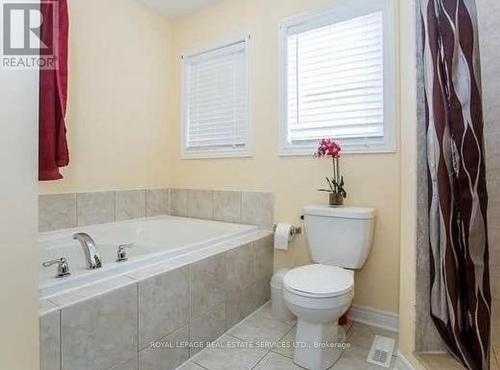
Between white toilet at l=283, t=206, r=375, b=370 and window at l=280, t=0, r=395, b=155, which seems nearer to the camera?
white toilet at l=283, t=206, r=375, b=370

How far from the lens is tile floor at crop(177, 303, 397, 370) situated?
1542 mm

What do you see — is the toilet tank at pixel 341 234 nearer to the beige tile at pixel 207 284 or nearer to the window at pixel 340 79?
the window at pixel 340 79

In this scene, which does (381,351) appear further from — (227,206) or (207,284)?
(227,206)

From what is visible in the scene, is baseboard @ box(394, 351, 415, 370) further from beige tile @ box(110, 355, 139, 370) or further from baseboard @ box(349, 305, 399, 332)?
beige tile @ box(110, 355, 139, 370)

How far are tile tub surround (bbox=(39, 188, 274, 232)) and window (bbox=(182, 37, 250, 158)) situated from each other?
15.4 inches

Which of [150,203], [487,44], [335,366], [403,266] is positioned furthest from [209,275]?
[487,44]

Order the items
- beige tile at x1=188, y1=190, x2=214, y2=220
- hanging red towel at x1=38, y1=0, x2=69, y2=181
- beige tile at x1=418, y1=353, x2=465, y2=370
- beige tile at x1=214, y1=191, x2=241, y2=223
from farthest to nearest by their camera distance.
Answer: beige tile at x1=188, y1=190, x2=214, y2=220
beige tile at x1=214, y1=191, x2=241, y2=223
hanging red towel at x1=38, y1=0, x2=69, y2=181
beige tile at x1=418, y1=353, x2=465, y2=370

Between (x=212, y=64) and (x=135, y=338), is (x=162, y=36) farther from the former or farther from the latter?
(x=135, y=338)

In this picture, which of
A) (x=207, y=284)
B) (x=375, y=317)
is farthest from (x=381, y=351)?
(x=207, y=284)

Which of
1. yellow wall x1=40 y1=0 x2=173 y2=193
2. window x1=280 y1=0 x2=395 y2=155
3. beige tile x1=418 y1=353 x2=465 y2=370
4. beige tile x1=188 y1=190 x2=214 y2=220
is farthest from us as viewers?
beige tile x1=188 y1=190 x2=214 y2=220

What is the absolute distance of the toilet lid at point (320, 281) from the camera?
1445 millimetres

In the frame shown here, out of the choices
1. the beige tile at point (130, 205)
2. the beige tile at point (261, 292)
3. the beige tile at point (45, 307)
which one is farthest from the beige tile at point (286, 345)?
the beige tile at point (130, 205)

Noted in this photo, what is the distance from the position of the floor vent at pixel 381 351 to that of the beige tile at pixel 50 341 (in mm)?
1446

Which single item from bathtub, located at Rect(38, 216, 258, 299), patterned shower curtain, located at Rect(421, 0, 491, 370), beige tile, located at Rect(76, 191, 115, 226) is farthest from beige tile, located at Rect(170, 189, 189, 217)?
patterned shower curtain, located at Rect(421, 0, 491, 370)
